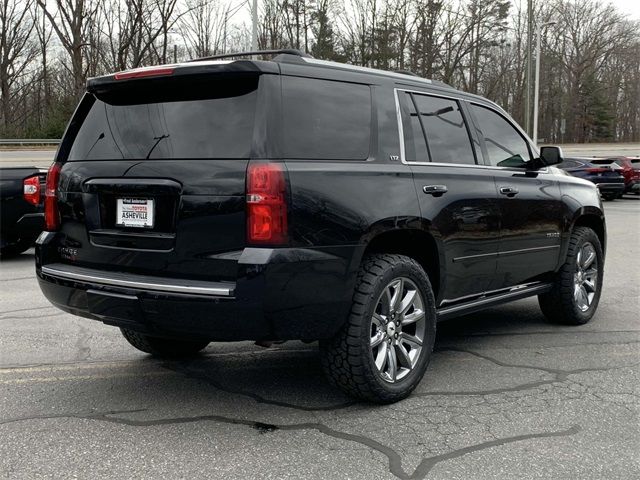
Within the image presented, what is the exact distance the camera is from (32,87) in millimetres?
47469

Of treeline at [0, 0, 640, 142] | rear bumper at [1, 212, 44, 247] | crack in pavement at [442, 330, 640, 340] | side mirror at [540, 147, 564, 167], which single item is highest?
treeline at [0, 0, 640, 142]

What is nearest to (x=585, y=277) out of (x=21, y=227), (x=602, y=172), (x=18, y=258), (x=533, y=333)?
(x=533, y=333)

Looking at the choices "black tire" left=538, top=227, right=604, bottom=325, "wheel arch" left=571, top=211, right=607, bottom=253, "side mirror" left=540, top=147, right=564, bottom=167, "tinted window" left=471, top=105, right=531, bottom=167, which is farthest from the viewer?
"wheel arch" left=571, top=211, right=607, bottom=253

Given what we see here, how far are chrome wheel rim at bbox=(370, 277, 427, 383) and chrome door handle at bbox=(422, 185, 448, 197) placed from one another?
0.56 meters

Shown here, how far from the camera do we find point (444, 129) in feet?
14.5

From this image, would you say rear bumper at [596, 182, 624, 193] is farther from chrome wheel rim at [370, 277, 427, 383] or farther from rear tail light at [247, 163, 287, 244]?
rear tail light at [247, 163, 287, 244]

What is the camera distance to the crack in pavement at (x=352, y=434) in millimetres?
2967

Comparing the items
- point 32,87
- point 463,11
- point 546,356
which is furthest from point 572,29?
point 546,356

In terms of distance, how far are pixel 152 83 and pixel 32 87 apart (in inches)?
1934

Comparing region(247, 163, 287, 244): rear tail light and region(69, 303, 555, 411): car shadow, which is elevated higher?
region(247, 163, 287, 244): rear tail light

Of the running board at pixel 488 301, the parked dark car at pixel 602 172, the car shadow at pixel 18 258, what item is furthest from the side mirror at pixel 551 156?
the parked dark car at pixel 602 172

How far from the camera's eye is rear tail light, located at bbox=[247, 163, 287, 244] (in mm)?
3133

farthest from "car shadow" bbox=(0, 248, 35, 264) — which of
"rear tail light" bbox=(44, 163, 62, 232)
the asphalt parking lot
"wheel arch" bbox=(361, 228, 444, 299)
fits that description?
"wheel arch" bbox=(361, 228, 444, 299)

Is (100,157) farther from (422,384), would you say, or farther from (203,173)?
(422,384)
